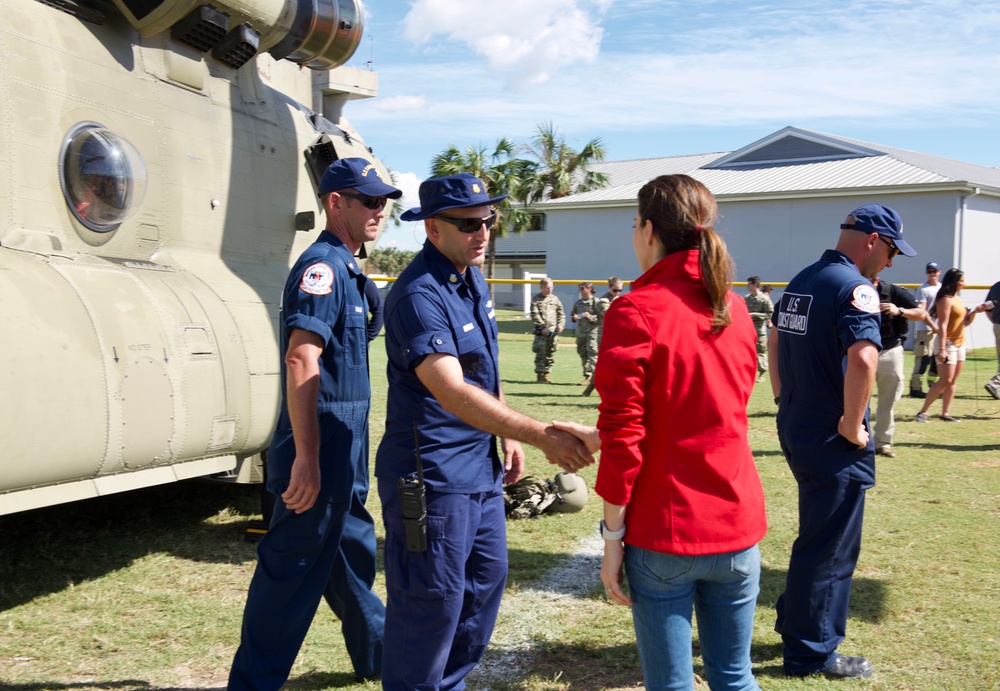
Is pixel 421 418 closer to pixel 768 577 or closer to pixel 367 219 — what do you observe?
pixel 367 219

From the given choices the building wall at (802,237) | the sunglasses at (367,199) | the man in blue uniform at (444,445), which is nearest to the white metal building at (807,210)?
the building wall at (802,237)

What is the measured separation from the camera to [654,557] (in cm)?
251

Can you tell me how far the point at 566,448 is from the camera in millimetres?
2738

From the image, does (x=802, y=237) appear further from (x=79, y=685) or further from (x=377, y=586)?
(x=79, y=685)

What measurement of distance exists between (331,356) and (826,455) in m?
2.02

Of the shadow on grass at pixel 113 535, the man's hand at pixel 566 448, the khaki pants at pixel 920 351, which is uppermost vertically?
the man's hand at pixel 566 448

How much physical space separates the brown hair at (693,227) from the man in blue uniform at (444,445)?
606 mm

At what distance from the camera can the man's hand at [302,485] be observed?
3.22m

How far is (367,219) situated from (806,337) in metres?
1.89

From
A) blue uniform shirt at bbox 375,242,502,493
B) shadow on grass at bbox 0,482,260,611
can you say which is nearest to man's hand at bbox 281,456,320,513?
blue uniform shirt at bbox 375,242,502,493

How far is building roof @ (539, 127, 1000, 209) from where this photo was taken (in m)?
24.5

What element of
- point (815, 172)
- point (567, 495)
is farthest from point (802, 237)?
point (567, 495)

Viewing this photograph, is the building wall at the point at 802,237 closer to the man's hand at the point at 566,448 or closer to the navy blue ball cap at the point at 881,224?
the navy blue ball cap at the point at 881,224

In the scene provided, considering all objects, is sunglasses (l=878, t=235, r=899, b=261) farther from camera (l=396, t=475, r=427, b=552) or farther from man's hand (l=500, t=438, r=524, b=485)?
camera (l=396, t=475, r=427, b=552)
